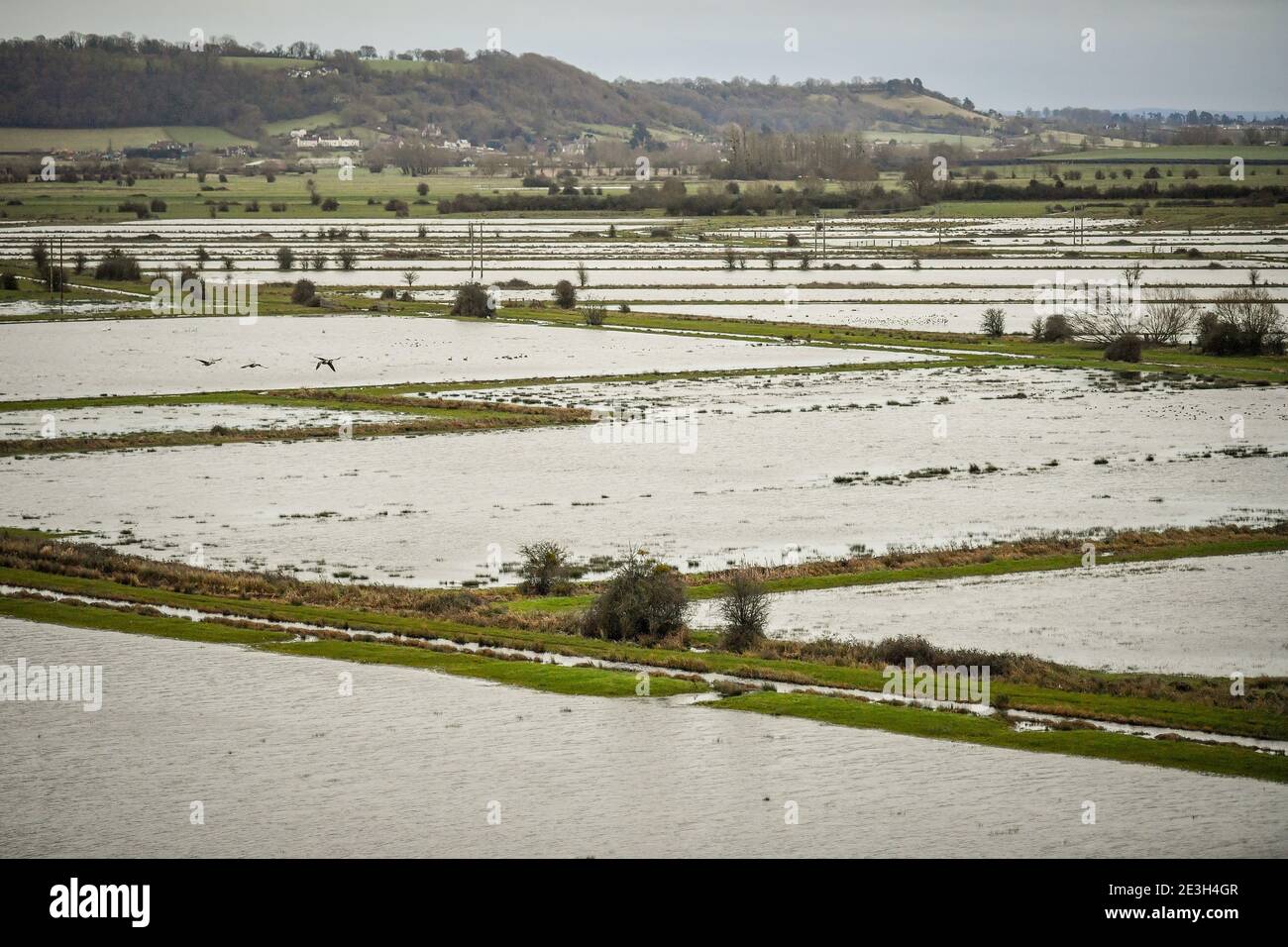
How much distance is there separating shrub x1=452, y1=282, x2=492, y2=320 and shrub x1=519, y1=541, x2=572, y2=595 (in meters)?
51.9

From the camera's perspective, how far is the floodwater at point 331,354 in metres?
64.0

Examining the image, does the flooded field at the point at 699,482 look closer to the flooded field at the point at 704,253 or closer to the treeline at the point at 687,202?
the flooded field at the point at 704,253

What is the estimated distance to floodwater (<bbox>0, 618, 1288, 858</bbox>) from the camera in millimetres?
19453

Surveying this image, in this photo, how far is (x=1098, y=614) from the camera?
30.4 m

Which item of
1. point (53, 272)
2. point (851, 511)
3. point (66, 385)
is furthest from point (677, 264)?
point (851, 511)

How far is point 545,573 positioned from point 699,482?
1249cm

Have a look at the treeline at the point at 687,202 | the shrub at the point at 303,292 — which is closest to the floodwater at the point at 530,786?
Answer: the shrub at the point at 303,292

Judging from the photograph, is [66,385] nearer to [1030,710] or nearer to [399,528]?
[399,528]

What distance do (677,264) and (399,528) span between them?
3136 inches

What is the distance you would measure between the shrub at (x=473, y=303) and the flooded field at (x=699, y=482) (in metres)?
25.1

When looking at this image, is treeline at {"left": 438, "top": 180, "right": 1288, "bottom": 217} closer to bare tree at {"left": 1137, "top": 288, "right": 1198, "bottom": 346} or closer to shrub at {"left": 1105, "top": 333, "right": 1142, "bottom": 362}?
bare tree at {"left": 1137, "top": 288, "right": 1198, "bottom": 346}

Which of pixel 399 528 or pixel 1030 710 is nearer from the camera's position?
pixel 1030 710
